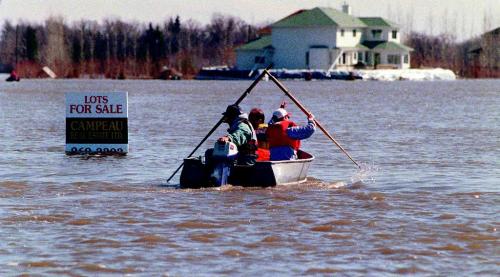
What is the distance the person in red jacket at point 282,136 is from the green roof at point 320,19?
106m

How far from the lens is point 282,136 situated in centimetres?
2048

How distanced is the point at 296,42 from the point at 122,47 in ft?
121

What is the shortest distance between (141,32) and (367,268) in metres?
156

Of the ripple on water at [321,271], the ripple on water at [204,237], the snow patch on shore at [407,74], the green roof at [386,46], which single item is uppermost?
the green roof at [386,46]

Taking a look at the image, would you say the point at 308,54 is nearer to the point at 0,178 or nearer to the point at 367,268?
the point at 0,178

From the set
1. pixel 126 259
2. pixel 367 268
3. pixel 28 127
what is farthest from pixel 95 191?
pixel 28 127

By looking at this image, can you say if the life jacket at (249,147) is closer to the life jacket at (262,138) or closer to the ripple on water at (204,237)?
the life jacket at (262,138)

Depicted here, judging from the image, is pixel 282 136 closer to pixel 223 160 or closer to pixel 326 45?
pixel 223 160

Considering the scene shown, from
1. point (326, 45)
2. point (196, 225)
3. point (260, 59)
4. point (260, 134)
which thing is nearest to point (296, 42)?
point (326, 45)

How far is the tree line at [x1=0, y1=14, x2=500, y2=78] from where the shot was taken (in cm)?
14512

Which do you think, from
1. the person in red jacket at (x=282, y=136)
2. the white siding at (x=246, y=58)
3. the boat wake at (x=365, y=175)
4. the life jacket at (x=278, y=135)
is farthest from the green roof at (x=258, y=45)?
the life jacket at (x=278, y=135)

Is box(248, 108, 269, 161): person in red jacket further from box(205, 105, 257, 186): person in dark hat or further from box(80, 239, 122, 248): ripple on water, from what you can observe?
box(80, 239, 122, 248): ripple on water

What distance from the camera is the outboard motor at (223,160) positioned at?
19266 millimetres

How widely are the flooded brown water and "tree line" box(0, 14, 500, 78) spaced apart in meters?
109
